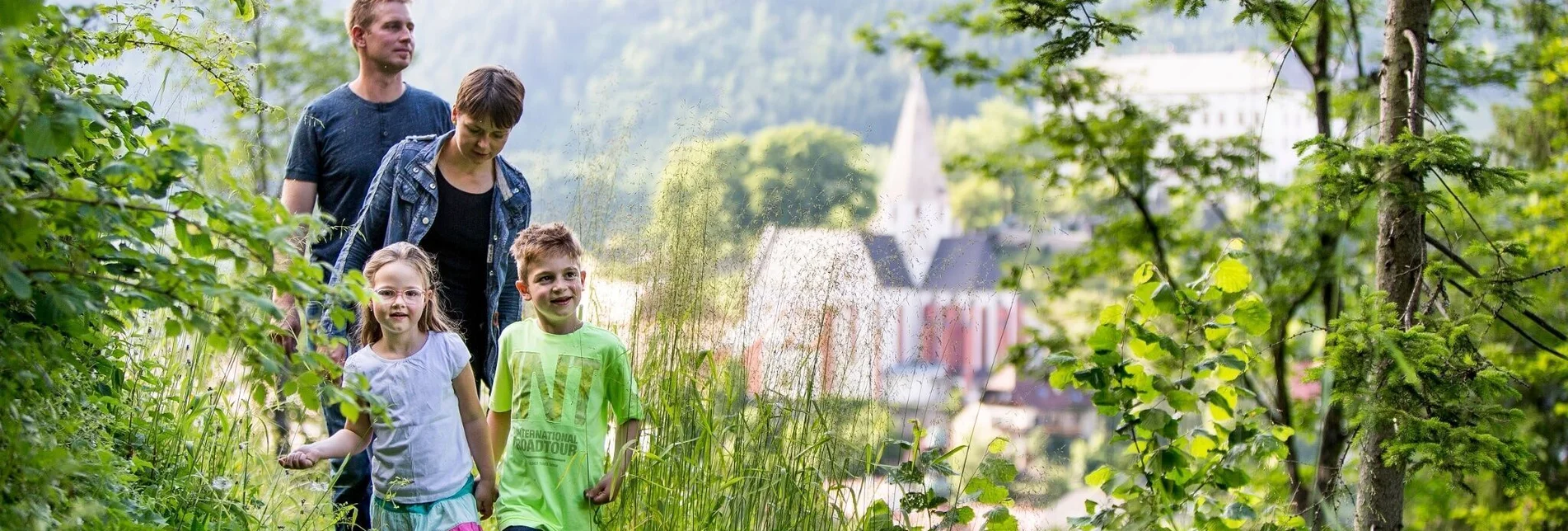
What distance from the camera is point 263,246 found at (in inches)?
61.3

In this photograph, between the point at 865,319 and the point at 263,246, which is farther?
the point at 865,319

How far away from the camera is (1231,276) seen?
309 cm

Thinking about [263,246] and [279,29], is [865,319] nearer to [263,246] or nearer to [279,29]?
[263,246]

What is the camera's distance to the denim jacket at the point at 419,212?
293cm

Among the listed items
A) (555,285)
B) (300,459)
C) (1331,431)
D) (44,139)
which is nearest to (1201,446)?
(555,285)

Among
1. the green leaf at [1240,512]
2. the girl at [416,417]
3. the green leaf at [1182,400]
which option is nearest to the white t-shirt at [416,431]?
the girl at [416,417]

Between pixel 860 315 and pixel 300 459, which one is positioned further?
pixel 860 315

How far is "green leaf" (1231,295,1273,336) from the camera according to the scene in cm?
311

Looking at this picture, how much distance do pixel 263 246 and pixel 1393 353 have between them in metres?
2.35

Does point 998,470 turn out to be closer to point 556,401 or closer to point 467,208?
point 556,401

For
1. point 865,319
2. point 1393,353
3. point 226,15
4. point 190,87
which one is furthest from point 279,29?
point 1393,353

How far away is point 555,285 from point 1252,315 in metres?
1.52

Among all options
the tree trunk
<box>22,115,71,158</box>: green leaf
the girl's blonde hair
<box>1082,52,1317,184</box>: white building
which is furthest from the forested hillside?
<box>22,115,71,158</box>: green leaf

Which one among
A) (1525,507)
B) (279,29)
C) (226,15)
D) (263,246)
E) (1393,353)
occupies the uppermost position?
(279,29)
